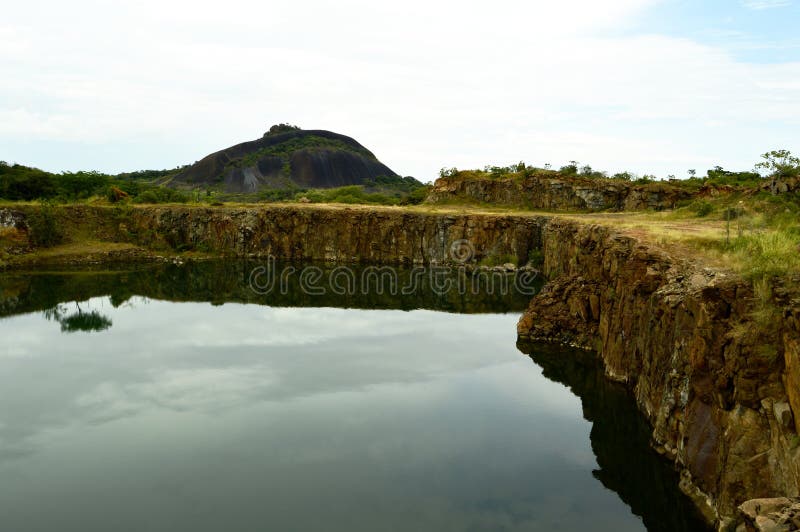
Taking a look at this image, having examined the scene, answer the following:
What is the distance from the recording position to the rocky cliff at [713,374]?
1243 centimetres

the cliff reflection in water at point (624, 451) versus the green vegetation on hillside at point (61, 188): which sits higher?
the green vegetation on hillside at point (61, 188)

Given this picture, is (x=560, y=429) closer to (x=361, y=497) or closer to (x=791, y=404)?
(x=361, y=497)

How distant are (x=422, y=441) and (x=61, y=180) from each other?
90407mm

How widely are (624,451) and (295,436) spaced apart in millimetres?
11576

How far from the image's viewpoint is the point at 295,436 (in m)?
20.5

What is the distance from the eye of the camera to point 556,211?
7469 centimetres

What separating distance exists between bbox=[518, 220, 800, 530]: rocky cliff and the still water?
142 cm

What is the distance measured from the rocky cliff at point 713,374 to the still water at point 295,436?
1.42 metres

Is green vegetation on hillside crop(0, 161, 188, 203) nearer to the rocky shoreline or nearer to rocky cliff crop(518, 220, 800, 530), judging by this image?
the rocky shoreline

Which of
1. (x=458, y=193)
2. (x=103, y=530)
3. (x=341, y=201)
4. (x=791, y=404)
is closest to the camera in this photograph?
(x=791, y=404)

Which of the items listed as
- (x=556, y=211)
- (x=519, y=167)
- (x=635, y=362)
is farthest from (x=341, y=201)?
(x=635, y=362)

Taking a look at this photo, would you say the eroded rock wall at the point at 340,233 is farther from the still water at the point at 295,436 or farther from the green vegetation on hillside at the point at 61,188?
the still water at the point at 295,436

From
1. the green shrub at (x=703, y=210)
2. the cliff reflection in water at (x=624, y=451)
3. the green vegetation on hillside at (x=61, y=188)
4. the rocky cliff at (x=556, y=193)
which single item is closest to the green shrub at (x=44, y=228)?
the green vegetation on hillside at (x=61, y=188)

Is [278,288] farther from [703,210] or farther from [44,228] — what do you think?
[703,210]
